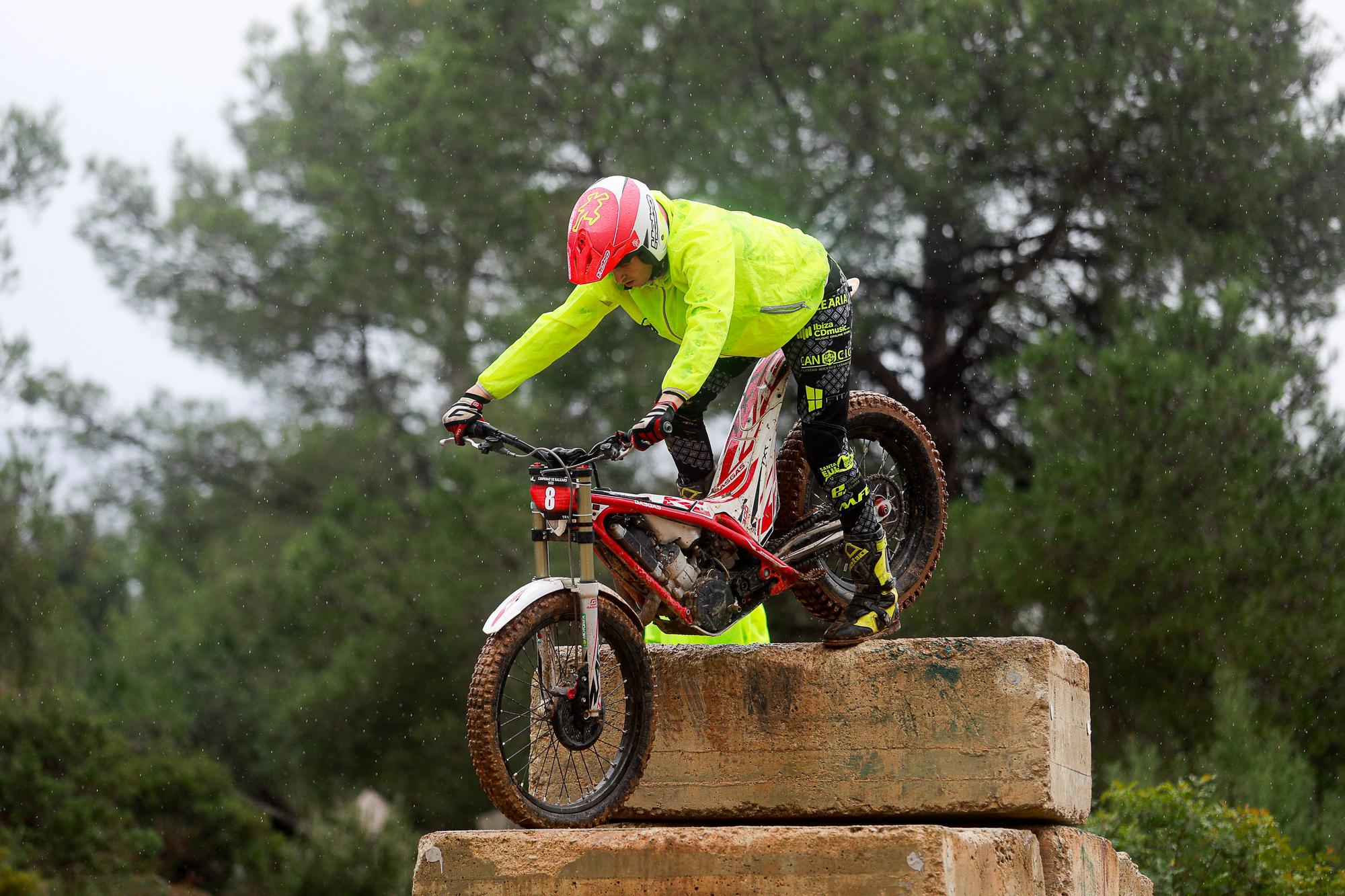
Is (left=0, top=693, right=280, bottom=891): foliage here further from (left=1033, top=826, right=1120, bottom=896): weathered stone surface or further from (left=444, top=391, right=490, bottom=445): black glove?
(left=1033, top=826, right=1120, bottom=896): weathered stone surface

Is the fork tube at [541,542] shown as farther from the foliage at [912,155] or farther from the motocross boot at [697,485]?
the foliage at [912,155]

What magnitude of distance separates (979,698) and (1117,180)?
1025cm

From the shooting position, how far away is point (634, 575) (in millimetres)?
4875

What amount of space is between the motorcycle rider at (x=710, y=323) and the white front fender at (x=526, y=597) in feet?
1.64

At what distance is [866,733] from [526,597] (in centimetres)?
153

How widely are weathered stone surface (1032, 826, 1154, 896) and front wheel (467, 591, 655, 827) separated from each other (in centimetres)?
162

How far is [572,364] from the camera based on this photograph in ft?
51.5

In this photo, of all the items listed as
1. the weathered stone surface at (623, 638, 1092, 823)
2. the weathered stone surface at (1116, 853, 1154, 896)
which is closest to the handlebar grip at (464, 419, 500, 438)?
the weathered stone surface at (623, 638, 1092, 823)

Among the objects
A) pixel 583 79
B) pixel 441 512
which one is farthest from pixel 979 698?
pixel 583 79

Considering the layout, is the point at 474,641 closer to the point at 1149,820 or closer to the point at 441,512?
the point at 441,512

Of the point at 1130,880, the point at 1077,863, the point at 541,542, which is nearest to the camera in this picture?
the point at 541,542

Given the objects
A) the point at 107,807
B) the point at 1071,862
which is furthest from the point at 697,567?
the point at 107,807

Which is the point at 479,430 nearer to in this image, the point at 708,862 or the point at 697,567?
the point at 697,567

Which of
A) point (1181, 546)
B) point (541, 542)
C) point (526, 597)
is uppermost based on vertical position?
point (1181, 546)
